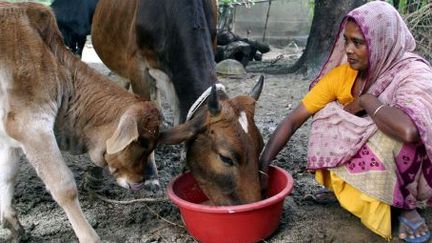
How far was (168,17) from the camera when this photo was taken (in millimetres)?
4027

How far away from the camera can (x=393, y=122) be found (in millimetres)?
2793

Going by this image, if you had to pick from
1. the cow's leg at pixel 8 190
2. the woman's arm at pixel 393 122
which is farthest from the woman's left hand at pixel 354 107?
the cow's leg at pixel 8 190

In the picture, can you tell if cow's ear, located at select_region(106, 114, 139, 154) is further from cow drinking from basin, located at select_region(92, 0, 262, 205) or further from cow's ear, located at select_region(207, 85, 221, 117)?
cow's ear, located at select_region(207, 85, 221, 117)

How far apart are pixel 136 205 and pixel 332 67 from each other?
1526 millimetres

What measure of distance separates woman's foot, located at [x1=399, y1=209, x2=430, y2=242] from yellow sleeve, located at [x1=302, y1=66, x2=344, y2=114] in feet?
2.54

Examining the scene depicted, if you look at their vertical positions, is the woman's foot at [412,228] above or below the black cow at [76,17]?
above

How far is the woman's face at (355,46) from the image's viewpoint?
120 inches

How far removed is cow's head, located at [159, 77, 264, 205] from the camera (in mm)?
3004

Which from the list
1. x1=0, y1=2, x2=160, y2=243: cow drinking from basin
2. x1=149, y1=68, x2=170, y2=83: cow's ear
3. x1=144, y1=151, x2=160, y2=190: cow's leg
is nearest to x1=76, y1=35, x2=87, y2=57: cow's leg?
x1=149, y1=68, x2=170, y2=83: cow's ear

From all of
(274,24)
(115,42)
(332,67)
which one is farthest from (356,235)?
(274,24)

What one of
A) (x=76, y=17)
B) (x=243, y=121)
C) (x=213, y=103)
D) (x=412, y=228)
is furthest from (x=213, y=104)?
(x=76, y=17)

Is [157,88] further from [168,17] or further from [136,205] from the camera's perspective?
[136,205]

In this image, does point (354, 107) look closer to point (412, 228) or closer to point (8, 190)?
point (412, 228)

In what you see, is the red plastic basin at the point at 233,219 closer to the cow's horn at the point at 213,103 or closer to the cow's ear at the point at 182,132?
the cow's ear at the point at 182,132
